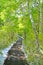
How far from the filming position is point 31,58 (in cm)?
1527

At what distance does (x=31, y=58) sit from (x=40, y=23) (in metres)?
3.28

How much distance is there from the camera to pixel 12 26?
19812 millimetres

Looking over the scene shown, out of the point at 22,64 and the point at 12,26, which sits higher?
the point at 12,26

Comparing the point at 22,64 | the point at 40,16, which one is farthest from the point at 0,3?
the point at 22,64

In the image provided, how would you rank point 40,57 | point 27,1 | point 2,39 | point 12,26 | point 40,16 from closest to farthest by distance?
point 27,1 < point 40,57 < point 40,16 < point 12,26 < point 2,39

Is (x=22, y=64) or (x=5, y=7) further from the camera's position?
(x=22, y=64)

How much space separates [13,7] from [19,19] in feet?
10.5

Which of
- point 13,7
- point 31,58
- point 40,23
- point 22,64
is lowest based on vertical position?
point 22,64

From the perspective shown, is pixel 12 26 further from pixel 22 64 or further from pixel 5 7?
pixel 5 7

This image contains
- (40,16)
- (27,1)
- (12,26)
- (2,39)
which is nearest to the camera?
(27,1)

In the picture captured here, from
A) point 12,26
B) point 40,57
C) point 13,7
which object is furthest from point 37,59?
point 12,26

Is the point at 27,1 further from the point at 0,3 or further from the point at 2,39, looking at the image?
the point at 2,39

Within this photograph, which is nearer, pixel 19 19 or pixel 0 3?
pixel 0 3

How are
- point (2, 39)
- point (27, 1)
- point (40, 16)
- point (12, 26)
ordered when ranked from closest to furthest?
point (27, 1) → point (40, 16) → point (12, 26) → point (2, 39)
